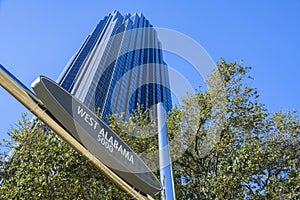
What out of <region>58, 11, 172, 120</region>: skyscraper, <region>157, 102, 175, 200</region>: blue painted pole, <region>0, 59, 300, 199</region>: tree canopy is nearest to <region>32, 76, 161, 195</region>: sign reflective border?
<region>157, 102, 175, 200</region>: blue painted pole

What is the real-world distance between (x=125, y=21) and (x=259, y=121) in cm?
10790

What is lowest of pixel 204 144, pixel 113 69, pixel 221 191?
pixel 221 191

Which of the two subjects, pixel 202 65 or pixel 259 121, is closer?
pixel 202 65

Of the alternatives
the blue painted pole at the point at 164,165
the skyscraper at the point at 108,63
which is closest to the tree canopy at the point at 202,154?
the blue painted pole at the point at 164,165

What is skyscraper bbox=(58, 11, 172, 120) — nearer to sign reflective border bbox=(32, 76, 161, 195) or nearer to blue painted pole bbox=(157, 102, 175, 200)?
blue painted pole bbox=(157, 102, 175, 200)

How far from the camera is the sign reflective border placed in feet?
6.65

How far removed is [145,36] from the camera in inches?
3514

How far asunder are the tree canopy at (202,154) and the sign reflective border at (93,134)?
20.7ft

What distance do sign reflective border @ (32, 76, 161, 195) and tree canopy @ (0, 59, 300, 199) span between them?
6312 millimetres

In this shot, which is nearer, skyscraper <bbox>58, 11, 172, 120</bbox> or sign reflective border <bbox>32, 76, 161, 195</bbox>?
sign reflective border <bbox>32, 76, 161, 195</bbox>

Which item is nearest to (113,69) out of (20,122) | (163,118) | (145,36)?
(145,36)

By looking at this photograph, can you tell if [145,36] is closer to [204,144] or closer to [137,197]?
[204,144]

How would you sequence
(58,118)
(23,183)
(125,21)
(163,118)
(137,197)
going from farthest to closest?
(125,21) < (23,183) < (163,118) < (137,197) < (58,118)

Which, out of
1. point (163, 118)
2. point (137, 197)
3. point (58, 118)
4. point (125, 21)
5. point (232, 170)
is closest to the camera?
point (58, 118)
